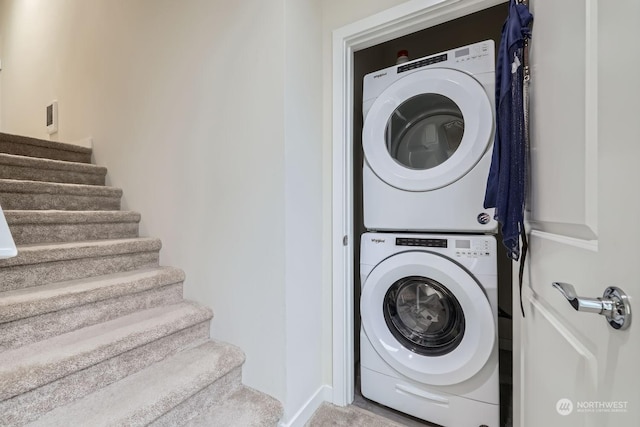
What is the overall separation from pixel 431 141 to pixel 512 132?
62cm

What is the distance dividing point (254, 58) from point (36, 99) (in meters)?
2.99

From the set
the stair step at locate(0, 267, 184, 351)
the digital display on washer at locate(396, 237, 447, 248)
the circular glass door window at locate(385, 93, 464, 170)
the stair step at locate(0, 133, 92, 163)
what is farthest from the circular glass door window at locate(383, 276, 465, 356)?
the stair step at locate(0, 133, 92, 163)

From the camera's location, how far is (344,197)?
142cm

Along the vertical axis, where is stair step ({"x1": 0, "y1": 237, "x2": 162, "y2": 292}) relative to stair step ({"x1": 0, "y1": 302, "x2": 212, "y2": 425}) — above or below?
above

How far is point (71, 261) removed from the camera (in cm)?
134

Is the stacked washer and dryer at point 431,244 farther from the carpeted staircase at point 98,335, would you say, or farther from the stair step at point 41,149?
the stair step at point 41,149

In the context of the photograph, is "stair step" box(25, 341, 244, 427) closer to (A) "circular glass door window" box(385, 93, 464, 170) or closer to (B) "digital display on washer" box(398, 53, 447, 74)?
(A) "circular glass door window" box(385, 93, 464, 170)

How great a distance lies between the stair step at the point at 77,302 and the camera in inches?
39.9

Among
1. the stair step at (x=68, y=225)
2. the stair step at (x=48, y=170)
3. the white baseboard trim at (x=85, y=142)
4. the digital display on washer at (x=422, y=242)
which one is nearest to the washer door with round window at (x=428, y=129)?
the digital display on washer at (x=422, y=242)

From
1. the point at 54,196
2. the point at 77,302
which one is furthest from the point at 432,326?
the point at 54,196

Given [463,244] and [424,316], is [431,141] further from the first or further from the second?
[424,316]

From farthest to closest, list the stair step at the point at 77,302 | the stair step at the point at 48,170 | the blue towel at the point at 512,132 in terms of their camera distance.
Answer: the stair step at the point at 48,170
the stair step at the point at 77,302
the blue towel at the point at 512,132

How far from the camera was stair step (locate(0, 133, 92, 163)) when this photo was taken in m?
1.91

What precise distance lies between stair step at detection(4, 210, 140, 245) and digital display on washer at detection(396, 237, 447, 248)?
1663 millimetres
